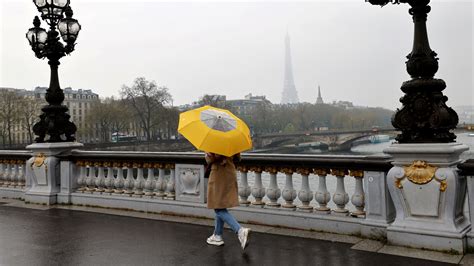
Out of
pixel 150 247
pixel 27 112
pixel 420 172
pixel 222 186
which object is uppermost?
pixel 27 112

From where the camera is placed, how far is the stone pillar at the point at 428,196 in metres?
5.16

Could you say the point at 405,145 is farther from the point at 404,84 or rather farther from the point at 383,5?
the point at 383,5

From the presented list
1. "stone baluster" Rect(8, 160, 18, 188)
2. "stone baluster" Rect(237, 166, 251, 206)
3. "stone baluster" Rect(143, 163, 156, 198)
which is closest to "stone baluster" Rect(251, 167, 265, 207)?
"stone baluster" Rect(237, 166, 251, 206)

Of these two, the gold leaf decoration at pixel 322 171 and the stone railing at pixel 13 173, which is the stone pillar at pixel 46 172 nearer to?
the stone railing at pixel 13 173

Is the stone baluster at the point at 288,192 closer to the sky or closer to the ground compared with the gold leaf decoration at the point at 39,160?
closer to the ground

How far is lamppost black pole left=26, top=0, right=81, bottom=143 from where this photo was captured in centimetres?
974

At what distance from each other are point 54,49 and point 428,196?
8.21 metres

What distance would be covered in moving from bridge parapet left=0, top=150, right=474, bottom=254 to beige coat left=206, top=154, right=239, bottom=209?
135 cm

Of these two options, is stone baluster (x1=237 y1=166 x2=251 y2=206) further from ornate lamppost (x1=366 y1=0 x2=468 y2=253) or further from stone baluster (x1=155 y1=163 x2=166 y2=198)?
ornate lamppost (x1=366 y1=0 x2=468 y2=253)

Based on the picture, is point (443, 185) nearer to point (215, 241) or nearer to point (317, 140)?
point (215, 241)

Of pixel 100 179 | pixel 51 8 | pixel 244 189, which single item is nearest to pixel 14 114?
pixel 51 8

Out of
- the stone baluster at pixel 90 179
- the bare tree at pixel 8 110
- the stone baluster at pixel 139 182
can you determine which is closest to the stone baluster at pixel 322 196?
the stone baluster at pixel 139 182

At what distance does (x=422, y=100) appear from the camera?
5469 millimetres

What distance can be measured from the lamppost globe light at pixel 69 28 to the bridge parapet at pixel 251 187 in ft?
8.50
